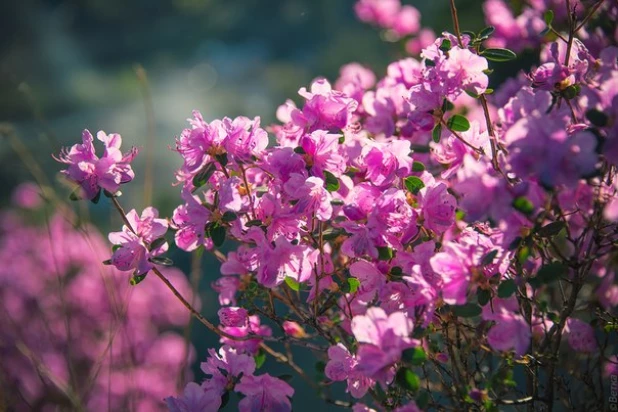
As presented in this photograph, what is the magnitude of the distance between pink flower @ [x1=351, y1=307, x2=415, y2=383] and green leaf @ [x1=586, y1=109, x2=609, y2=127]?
312 millimetres

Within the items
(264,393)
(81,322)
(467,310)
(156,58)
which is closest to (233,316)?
(264,393)

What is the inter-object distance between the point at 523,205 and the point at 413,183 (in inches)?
9.3

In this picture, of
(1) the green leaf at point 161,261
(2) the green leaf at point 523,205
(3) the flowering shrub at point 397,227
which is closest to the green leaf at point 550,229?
(3) the flowering shrub at point 397,227

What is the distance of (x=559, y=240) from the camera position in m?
1.37

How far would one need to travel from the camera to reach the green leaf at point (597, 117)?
64 cm

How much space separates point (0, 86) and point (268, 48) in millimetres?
3750

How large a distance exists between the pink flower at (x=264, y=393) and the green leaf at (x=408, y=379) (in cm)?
20


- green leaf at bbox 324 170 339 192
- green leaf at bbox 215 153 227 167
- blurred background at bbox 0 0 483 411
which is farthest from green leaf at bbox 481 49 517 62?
blurred background at bbox 0 0 483 411

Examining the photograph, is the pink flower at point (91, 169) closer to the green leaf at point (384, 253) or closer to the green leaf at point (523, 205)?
the green leaf at point (384, 253)

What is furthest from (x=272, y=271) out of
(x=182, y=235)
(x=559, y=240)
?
(x=559, y=240)

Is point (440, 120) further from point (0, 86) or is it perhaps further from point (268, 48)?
point (0, 86)

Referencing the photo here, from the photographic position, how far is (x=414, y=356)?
61 centimetres

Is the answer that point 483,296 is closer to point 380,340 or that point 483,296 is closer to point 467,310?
point 467,310

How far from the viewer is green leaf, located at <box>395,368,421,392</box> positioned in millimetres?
640
